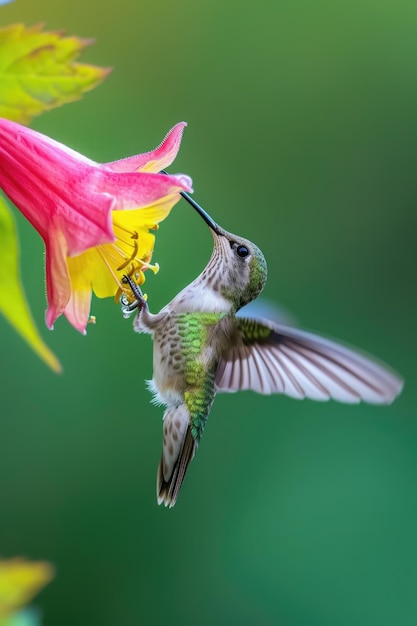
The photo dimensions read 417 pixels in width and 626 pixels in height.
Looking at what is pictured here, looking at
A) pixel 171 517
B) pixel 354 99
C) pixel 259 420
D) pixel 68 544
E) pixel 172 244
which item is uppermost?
pixel 354 99

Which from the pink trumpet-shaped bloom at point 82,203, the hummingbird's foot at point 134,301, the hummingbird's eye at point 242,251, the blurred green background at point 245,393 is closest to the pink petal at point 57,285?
the pink trumpet-shaped bloom at point 82,203

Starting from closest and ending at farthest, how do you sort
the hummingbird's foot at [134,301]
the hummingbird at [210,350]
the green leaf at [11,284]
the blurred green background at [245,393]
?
the green leaf at [11,284]
the hummingbird's foot at [134,301]
the hummingbird at [210,350]
the blurred green background at [245,393]

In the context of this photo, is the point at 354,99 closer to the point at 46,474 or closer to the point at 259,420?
the point at 259,420

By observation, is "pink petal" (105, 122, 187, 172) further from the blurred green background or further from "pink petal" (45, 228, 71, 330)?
the blurred green background

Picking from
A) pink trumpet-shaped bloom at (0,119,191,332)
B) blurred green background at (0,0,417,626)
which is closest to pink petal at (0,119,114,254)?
pink trumpet-shaped bloom at (0,119,191,332)

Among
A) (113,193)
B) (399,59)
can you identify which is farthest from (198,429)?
(399,59)

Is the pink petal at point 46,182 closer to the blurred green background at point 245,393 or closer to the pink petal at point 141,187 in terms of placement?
the pink petal at point 141,187
